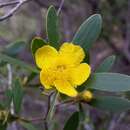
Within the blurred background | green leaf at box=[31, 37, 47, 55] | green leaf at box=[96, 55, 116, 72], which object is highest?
green leaf at box=[31, 37, 47, 55]

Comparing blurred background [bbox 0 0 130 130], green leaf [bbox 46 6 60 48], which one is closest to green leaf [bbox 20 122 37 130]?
green leaf [bbox 46 6 60 48]

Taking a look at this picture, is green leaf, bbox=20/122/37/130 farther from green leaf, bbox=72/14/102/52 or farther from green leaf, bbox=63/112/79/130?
green leaf, bbox=72/14/102/52

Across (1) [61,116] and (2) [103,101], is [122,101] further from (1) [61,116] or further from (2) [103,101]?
(1) [61,116]

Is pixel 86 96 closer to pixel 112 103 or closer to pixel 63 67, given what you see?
pixel 112 103


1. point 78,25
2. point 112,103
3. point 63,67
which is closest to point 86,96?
point 112,103

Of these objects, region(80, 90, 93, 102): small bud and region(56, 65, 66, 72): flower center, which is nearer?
region(56, 65, 66, 72): flower center

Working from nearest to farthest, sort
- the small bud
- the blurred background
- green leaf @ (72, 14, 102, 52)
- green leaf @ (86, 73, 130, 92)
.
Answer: green leaf @ (86, 73, 130, 92) < green leaf @ (72, 14, 102, 52) < the small bud < the blurred background

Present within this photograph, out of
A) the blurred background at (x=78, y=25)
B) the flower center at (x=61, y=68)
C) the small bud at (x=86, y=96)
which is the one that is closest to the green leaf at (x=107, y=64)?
the small bud at (x=86, y=96)
